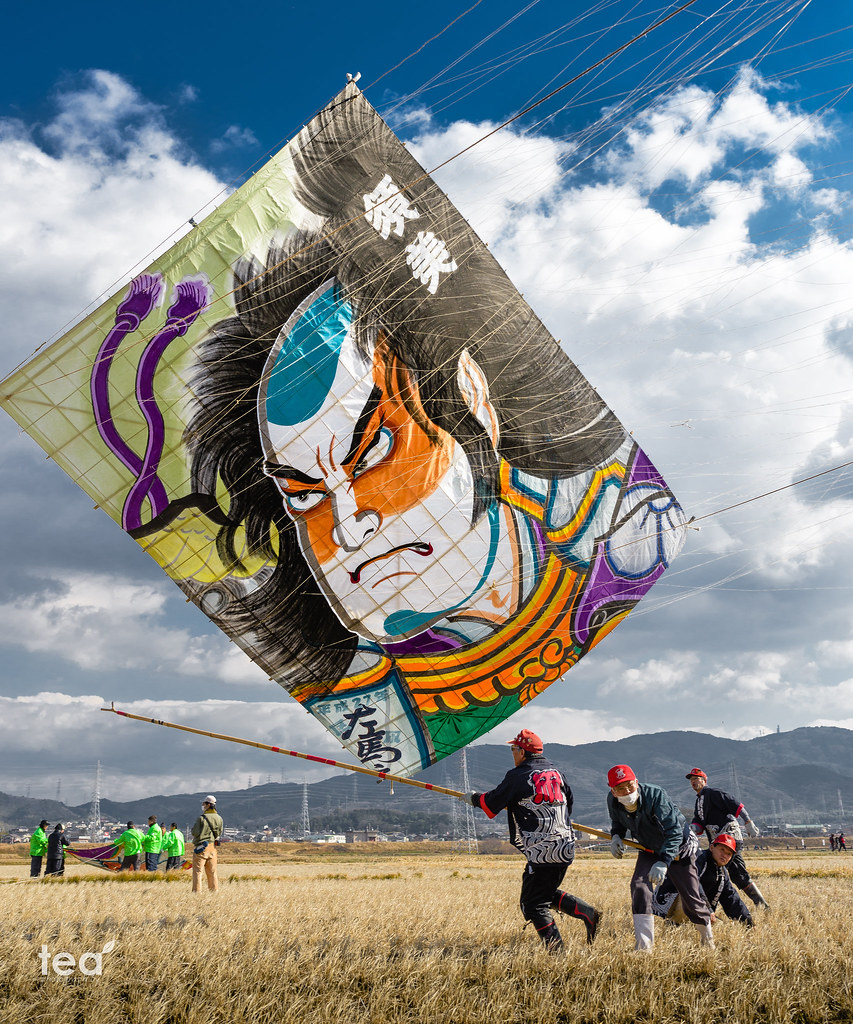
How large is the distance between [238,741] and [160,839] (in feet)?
37.2

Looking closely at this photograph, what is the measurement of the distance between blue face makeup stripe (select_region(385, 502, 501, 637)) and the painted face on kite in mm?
22

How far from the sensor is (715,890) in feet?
26.4

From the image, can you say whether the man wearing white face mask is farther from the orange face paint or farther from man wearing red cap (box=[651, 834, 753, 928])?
the orange face paint

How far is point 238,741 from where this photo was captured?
9133 millimetres

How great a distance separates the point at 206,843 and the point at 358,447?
7.00m

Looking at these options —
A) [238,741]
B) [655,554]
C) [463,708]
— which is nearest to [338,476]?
[463,708]

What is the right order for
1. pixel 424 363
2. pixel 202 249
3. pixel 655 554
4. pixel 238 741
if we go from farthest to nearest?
pixel 655 554, pixel 424 363, pixel 202 249, pixel 238 741

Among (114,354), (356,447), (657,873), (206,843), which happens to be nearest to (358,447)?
(356,447)

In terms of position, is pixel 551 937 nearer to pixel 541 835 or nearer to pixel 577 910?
pixel 577 910

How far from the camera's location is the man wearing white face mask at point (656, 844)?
276 inches

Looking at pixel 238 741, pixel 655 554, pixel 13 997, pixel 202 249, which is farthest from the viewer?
pixel 655 554

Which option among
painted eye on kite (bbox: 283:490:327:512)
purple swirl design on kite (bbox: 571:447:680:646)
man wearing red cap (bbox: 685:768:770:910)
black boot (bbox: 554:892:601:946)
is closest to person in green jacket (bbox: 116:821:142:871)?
painted eye on kite (bbox: 283:490:327:512)

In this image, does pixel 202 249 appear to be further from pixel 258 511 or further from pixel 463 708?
pixel 463 708

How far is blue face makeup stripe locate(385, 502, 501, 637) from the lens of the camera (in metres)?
15.2
